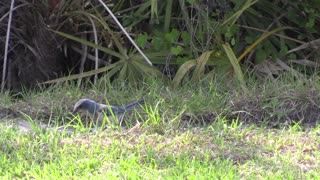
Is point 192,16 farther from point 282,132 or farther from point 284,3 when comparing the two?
point 282,132

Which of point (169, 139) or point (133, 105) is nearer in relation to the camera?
point (169, 139)

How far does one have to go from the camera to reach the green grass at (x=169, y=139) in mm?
3375

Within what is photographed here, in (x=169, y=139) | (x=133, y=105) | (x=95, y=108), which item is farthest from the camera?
(x=133, y=105)

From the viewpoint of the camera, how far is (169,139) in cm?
388

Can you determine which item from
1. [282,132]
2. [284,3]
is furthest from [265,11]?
[282,132]

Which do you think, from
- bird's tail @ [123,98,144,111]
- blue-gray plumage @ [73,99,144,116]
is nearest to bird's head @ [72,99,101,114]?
blue-gray plumage @ [73,99,144,116]

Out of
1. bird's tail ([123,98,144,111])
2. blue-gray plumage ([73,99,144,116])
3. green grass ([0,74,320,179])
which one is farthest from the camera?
bird's tail ([123,98,144,111])

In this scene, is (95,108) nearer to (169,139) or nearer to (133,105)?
(133,105)

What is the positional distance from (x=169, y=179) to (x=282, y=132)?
115cm

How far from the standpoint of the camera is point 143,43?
5.69 m

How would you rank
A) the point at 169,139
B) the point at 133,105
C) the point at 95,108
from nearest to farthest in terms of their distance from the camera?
1. the point at 169,139
2. the point at 95,108
3. the point at 133,105

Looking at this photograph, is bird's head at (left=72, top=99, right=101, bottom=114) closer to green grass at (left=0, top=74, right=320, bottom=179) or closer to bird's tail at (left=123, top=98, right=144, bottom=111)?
green grass at (left=0, top=74, right=320, bottom=179)

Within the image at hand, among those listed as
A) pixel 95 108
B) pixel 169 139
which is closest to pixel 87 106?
pixel 95 108

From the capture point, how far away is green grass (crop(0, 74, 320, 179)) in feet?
11.1
